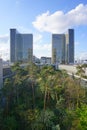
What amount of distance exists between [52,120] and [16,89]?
31.2ft

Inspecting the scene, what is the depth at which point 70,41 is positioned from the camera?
116m

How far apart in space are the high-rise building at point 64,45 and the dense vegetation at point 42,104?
79379 mm

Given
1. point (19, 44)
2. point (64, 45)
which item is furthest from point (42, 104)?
point (64, 45)

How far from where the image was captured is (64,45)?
121 meters

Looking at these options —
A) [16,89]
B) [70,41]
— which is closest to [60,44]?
[70,41]

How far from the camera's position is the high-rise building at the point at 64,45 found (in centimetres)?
11488

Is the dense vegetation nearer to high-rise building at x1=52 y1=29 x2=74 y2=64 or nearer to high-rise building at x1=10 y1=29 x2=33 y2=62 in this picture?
high-rise building at x1=10 y1=29 x2=33 y2=62

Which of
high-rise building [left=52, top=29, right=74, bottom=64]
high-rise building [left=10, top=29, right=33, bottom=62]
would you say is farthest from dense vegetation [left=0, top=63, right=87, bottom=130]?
high-rise building [left=52, top=29, right=74, bottom=64]

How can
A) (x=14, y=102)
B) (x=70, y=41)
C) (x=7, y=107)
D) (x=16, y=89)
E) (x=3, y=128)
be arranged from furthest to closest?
(x=70, y=41)
(x=16, y=89)
(x=14, y=102)
(x=7, y=107)
(x=3, y=128)

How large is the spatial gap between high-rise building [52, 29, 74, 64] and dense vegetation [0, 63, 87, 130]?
79379 mm

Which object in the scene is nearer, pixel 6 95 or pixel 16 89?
pixel 6 95

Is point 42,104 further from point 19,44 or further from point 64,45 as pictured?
point 64,45

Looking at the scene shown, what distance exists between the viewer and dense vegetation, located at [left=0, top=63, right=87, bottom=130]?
72.0 ft

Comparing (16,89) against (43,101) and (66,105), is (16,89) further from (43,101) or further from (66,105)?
(66,105)
